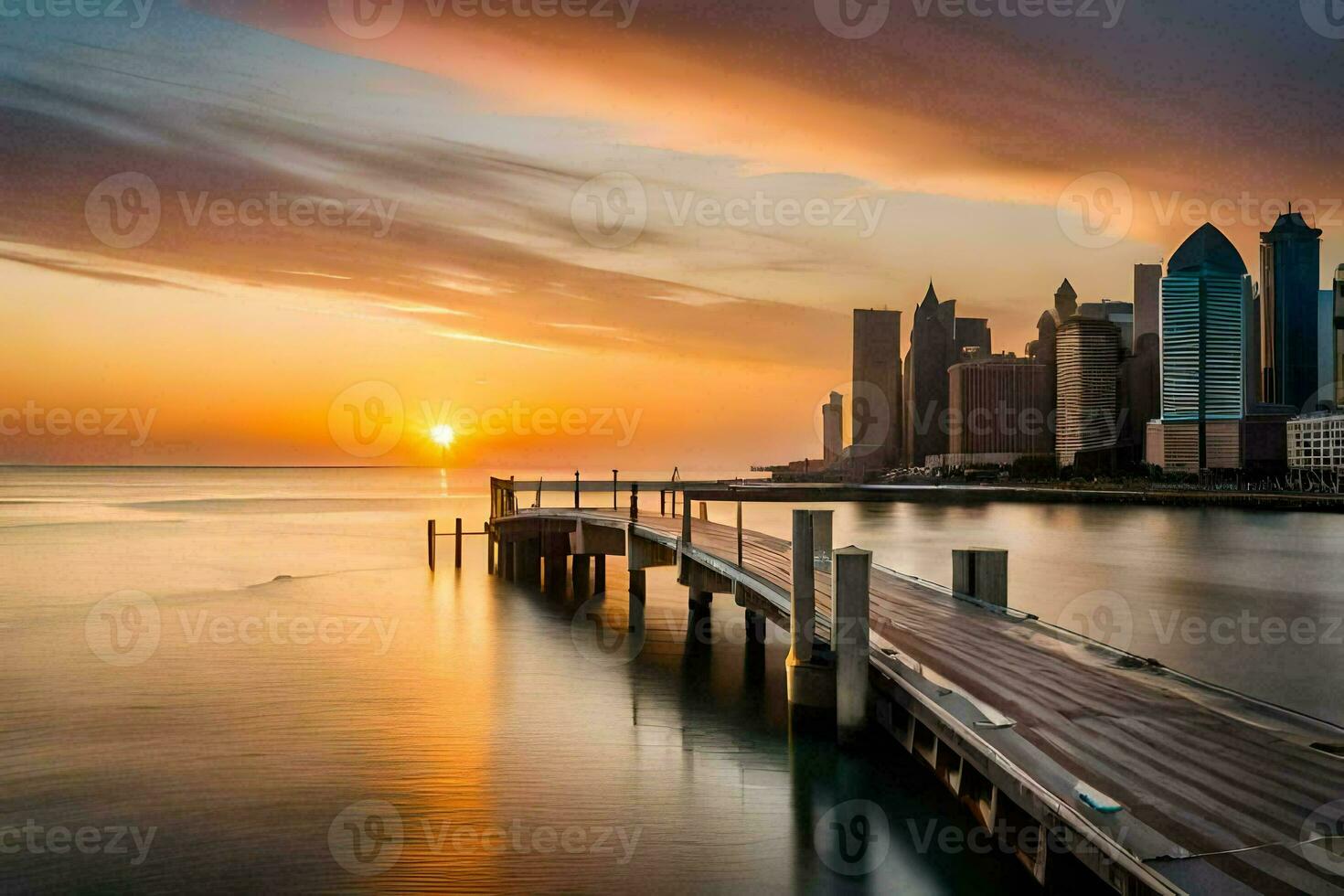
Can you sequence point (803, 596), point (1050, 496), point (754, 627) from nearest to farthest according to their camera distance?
point (803, 596)
point (754, 627)
point (1050, 496)

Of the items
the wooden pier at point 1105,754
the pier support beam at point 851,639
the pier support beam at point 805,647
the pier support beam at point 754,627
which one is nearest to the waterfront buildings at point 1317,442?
A: the pier support beam at point 754,627

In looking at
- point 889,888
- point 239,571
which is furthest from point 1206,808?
point 239,571

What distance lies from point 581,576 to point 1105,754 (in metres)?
27.1

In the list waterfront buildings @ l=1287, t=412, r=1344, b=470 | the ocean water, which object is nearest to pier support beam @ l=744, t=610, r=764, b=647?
the ocean water

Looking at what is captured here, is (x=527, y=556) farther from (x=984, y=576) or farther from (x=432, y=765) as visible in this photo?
(x=984, y=576)

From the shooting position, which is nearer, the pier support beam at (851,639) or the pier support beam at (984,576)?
the pier support beam at (851,639)

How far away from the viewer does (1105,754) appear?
7.64m

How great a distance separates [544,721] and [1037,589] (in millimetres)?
27423

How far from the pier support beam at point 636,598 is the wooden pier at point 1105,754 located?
36.4 ft

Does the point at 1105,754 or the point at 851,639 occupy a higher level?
the point at 851,639

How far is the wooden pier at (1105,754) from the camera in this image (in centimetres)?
586

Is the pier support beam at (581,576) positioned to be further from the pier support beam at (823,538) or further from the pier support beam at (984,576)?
the pier support beam at (984,576)

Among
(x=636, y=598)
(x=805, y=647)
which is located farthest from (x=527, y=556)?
(x=805, y=647)

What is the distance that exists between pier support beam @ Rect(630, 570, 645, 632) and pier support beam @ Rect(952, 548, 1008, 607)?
10977 millimetres
